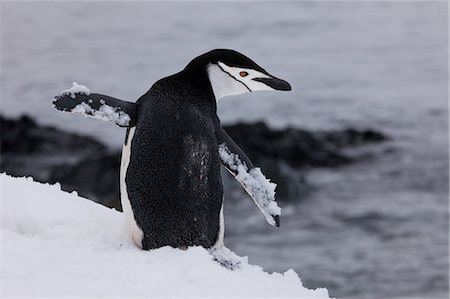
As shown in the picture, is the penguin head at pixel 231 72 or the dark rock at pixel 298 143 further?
the dark rock at pixel 298 143

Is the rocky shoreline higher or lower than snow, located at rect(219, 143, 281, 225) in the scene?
higher

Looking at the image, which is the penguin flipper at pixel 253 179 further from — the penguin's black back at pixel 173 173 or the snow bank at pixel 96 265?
the snow bank at pixel 96 265

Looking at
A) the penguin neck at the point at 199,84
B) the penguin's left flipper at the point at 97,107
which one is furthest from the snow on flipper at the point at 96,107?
the penguin neck at the point at 199,84

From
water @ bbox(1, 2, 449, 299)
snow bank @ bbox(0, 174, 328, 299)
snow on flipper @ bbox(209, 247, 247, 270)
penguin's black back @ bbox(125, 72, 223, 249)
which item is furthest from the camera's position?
water @ bbox(1, 2, 449, 299)

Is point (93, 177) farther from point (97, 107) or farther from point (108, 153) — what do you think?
point (97, 107)

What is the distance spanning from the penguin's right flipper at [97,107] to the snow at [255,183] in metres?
0.37

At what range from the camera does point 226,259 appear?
11.3 feet

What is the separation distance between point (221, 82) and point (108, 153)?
10.2 metres

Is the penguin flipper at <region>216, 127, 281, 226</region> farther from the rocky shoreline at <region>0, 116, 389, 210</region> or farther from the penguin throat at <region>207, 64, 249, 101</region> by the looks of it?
the rocky shoreline at <region>0, 116, 389, 210</region>

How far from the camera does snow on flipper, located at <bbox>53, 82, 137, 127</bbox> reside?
3582 mm

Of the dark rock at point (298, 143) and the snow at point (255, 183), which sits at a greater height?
the dark rock at point (298, 143)

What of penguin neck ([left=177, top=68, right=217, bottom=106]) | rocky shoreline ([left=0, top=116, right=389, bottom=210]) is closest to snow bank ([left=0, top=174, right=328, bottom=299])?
penguin neck ([left=177, top=68, right=217, bottom=106])

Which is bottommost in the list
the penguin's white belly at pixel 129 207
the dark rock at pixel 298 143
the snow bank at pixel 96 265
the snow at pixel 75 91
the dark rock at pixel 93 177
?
the snow bank at pixel 96 265

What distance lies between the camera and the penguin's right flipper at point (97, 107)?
3582 mm
